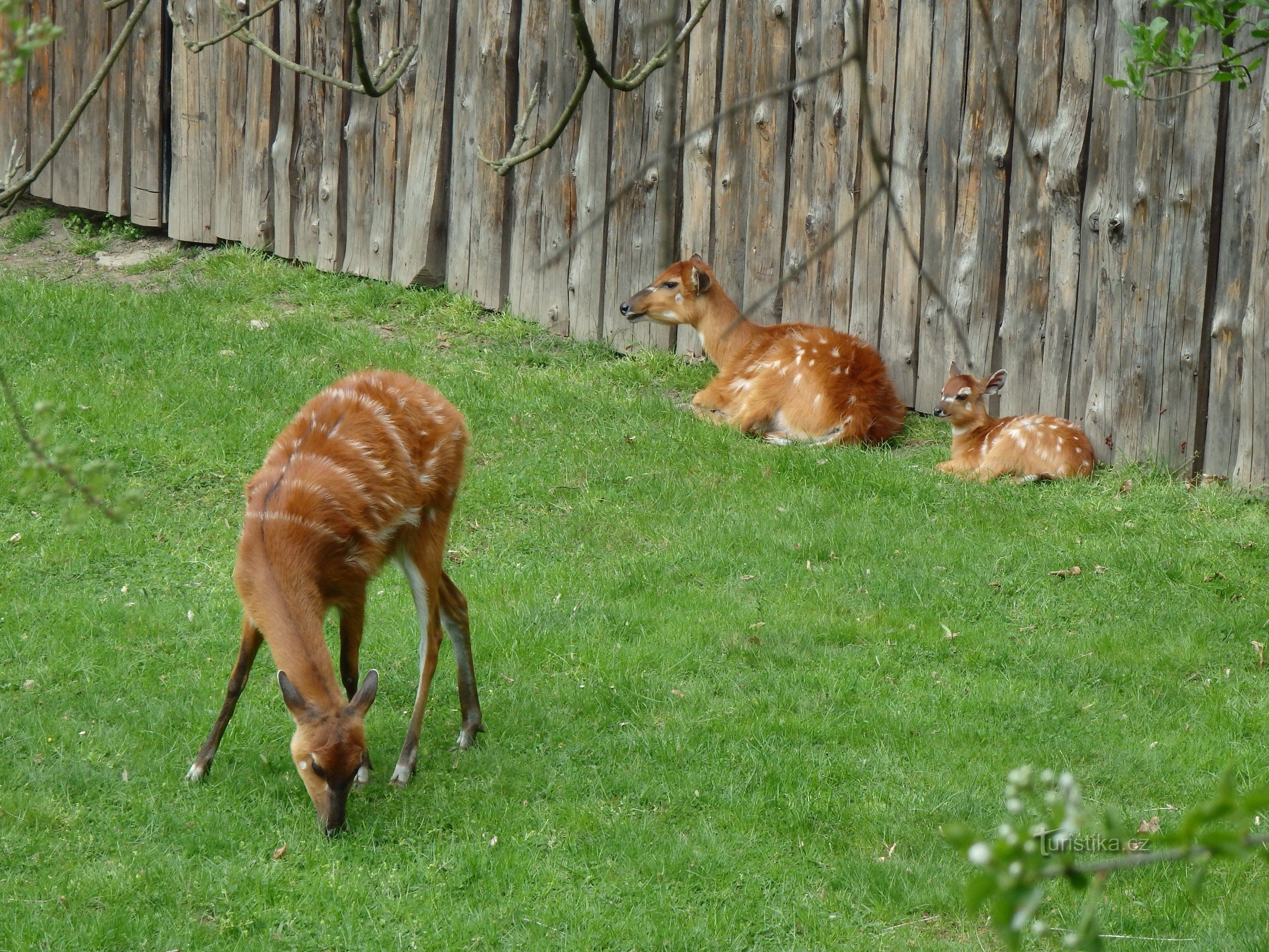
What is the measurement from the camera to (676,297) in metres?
9.56

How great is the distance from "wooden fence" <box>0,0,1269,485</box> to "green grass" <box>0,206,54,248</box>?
9.1 inches

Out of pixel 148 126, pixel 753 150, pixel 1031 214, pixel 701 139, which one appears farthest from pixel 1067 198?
pixel 148 126

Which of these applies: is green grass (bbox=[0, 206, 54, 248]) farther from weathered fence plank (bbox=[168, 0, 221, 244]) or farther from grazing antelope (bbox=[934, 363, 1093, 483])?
grazing antelope (bbox=[934, 363, 1093, 483])

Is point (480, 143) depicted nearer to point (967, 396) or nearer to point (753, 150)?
point (753, 150)

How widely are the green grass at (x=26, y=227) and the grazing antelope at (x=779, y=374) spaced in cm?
542

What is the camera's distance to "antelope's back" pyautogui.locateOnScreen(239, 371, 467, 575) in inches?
200

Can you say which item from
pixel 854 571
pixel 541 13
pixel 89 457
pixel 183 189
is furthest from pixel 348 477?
pixel 183 189

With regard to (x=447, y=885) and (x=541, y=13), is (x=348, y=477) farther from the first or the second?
(x=541, y=13)

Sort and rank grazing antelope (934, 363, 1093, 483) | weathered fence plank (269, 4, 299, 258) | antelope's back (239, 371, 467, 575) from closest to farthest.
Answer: antelope's back (239, 371, 467, 575)
grazing antelope (934, 363, 1093, 483)
weathered fence plank (269, 4, 299, 258)

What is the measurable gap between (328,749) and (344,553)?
77 cm

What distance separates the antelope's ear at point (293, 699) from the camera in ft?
15.2

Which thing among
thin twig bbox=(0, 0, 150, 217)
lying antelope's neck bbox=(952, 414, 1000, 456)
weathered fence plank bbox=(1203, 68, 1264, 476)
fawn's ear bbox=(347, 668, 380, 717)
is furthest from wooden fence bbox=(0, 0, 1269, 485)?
thin twig bbox=(0, 0, 150, 217)

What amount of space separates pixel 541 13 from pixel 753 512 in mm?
4367

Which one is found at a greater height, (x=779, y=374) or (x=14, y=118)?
(x=14, y=118)
